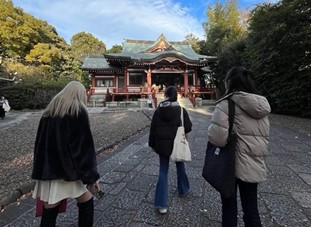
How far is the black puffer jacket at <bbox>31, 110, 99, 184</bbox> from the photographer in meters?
1.75

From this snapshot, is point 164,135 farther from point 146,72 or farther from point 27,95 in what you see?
point 146,72

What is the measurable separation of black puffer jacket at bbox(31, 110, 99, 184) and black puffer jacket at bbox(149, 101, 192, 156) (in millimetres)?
972

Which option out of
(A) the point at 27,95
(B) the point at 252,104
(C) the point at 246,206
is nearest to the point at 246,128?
(B) the point at 252,104

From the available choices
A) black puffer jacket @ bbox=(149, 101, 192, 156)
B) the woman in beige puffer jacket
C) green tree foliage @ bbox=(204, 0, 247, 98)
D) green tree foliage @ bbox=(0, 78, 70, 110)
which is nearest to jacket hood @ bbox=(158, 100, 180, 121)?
black puffer jacket @ bbox=(149, 101, 192, 156)

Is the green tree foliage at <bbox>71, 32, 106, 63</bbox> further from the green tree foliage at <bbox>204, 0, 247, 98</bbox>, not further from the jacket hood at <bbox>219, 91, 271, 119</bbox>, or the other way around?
the jacket hood at <bbox>219, 91, 271, 119</bbox>

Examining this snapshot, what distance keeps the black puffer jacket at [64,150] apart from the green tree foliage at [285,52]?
11.3 m

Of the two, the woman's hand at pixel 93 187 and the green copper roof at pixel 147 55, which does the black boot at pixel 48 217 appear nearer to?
the woman's hand at pixel 93 187

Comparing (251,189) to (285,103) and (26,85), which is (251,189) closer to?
(285,103)

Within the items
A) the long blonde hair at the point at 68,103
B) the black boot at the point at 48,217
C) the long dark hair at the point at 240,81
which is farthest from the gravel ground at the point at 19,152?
the long dark hair at the point at 240,81

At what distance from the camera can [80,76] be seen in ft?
108

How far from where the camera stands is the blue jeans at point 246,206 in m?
1.87

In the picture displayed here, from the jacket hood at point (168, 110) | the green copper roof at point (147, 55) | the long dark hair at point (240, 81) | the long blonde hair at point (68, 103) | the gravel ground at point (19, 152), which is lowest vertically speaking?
the gravel ground at point (19, 152)

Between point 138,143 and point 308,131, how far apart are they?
5769mm

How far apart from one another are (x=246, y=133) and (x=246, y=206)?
612 mm
